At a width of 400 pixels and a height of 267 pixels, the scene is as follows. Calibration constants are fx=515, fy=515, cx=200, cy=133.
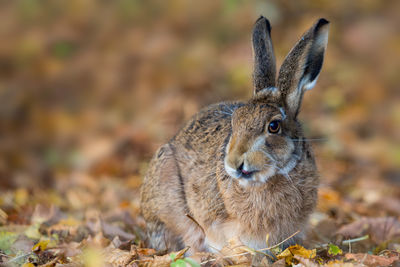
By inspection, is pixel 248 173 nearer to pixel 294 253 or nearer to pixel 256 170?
pixel 256 170

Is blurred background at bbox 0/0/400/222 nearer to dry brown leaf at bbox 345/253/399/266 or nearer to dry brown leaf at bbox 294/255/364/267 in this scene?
dry brown leaf at bbox 345/253/399/266

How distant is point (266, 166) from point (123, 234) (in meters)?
2.11

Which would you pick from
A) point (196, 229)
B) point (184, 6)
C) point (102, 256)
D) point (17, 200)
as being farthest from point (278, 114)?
point (184, 6)

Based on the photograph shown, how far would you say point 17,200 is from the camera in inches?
286

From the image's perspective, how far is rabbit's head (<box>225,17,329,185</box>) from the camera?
4.14 meters

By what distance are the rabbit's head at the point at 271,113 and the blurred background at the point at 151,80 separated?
4763 millimetres

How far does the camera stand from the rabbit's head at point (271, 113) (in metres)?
4.14

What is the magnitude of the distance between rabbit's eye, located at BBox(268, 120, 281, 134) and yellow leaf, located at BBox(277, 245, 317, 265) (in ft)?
3.26

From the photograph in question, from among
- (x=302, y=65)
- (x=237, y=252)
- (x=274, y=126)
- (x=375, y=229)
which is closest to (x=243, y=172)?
(x=274, y=126)

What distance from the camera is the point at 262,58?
477 cm

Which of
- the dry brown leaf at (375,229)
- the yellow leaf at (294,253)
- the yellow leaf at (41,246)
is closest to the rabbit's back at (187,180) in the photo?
the yellow leaf at (294,253)

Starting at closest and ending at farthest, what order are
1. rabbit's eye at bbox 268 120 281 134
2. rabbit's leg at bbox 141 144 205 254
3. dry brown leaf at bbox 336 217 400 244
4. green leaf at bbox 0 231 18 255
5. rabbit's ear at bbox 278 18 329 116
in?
rabbit's eye at bbox 268 120 281 134 < rabbit's ear at bbox 278 18 329 116 < green leaf at bbox 0 231 18 255 < rabbit's leg at bbox 141 144 205 254 < dry brown leaf at bbox 336 217 400 244

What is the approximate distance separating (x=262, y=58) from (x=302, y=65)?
436 millimetres

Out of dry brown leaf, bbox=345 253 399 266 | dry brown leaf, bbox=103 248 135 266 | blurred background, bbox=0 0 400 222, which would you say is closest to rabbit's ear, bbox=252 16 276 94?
dry brown leaf, bbox=345 253 399 266
